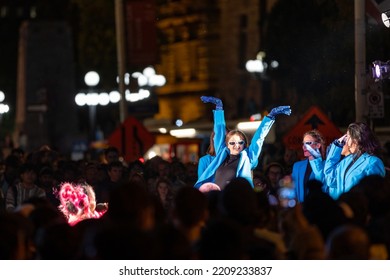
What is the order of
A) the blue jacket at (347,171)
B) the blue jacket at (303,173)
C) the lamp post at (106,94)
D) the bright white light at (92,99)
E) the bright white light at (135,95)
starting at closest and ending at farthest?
the blue jacket at (347,171) → the blue jacket at (303,173) → the bright white light at (135,95) → the lamp post at (106,94) → the bright white light at (92,99)

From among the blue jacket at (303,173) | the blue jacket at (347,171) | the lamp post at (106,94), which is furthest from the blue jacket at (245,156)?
the lamp post at (106,94)

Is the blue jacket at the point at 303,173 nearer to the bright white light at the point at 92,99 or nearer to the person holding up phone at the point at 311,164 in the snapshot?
the person holding up phone at the point at 311,164

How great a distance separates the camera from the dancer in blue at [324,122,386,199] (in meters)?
13.7

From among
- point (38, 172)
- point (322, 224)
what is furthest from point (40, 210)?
point (38, 172)

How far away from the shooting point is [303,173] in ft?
47.5

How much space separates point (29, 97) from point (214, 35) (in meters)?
12.3

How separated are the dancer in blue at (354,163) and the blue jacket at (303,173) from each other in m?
0.13

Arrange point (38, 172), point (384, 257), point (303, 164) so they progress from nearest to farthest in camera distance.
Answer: point (384, 257), point (303, 164), point (38, 172)

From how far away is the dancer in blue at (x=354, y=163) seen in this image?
13672 mm

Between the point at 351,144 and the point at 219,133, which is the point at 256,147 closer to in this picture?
the point at 219,133

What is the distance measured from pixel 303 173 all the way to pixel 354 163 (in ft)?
2.51

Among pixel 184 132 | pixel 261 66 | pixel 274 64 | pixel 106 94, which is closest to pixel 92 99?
pixel 106 94

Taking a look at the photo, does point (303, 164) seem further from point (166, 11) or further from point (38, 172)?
point (166, 11)
